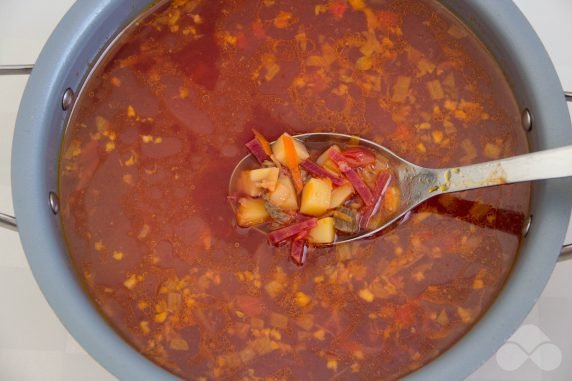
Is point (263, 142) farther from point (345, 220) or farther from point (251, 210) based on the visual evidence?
point (345, 220)

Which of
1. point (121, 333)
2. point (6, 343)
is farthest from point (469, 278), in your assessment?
point (6, 343)

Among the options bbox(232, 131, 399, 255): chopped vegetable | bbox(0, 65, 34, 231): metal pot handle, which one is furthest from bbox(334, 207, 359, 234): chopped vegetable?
bbox(0, 65, 34, 231): metal pot handle

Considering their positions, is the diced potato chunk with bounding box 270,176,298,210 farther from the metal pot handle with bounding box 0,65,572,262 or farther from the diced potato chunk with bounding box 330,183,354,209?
the metal pot handle with bounding box 0,65,572,262

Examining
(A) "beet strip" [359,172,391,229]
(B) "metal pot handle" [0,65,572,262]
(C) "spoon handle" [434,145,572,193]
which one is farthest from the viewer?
(A) "beet strip" [359,172,391,229]

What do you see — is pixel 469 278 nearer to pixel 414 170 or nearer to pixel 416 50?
pixel 414 170

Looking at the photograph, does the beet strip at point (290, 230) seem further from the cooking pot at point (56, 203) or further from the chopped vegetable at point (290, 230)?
the cooking pot at point (56, 203)

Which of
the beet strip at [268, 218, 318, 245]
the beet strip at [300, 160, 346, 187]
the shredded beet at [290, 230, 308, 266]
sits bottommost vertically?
the shredded beet at [290, 230, 308, 266]
